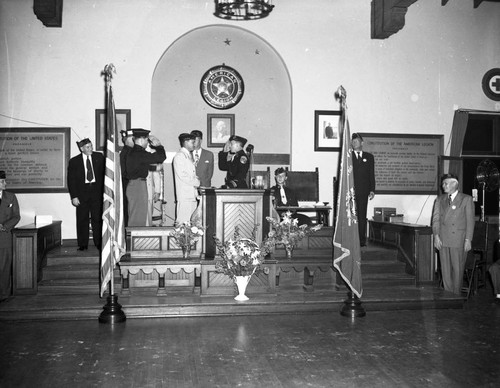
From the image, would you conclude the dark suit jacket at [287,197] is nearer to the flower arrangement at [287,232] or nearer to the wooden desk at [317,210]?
the wooden desk at [317,210]

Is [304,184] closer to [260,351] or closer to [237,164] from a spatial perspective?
[237,164]

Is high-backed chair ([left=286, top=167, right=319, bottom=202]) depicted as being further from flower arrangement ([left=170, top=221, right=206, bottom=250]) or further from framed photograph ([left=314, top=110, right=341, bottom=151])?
flower arrangement ([left=170, top=221, right=206, bottom=250])

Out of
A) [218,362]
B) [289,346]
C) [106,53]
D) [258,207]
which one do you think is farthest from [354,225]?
[106,53]

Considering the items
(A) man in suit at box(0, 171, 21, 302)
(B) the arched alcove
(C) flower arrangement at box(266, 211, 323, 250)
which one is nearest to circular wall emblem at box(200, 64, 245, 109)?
Answer: (B) the arched alcove

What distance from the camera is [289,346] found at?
5762 millimetres

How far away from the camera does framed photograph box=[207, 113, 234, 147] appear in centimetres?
1088

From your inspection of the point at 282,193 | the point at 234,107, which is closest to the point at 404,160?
the point at 282,193

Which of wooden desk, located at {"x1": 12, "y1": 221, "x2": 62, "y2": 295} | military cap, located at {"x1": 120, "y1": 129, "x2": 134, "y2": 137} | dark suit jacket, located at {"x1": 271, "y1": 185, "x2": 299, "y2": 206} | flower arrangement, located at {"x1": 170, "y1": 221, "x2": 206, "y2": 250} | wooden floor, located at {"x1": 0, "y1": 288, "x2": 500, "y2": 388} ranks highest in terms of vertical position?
military cap, located at {"x1": 120, "y1": 129, "x2": 134, "y2": 137}

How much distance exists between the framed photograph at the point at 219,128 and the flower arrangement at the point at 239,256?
148 inches

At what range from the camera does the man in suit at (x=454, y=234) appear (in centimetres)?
815

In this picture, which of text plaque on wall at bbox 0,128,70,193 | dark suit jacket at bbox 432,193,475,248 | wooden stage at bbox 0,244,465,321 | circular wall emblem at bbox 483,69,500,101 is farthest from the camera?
circular wall emblem at bbox 483,69,500,101

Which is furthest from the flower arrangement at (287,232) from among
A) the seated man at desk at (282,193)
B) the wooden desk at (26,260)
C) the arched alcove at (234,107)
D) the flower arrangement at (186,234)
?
the wooden desk at (26,260)

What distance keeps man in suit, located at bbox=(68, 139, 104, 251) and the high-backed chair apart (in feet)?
10.8

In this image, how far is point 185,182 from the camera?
8.40 m
